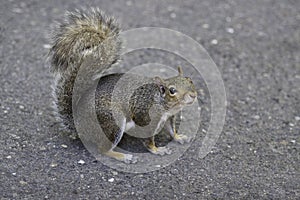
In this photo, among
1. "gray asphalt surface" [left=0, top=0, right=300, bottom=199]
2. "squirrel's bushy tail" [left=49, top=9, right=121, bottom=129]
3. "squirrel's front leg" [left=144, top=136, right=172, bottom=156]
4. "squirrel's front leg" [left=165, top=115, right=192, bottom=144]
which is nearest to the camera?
"gray asphalt surface" [left=0, top=0, right=300, bottom=199]

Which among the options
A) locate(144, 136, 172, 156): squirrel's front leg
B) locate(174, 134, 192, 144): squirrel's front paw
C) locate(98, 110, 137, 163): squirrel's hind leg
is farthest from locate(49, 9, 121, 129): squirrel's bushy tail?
locate(174, 134, 192, 144): squirrel's front paw

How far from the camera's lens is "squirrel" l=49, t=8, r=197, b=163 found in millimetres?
2615

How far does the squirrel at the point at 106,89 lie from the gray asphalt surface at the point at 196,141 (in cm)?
23

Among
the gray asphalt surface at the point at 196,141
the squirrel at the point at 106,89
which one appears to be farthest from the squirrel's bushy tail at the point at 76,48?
the gray asphalt surface at the point at 196,141

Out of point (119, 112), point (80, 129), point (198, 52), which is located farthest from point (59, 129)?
point (198, 52)

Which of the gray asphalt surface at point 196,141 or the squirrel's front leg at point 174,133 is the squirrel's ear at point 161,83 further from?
the gray asphalt surface at point 196,141

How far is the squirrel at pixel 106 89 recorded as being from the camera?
2615mm

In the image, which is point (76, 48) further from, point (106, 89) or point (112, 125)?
point (112, 125)

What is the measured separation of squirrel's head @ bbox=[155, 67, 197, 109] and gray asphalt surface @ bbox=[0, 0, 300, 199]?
14.2 inches

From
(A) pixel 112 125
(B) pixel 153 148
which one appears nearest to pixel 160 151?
(B) pixel 153 148

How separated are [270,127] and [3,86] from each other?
68.9 inches

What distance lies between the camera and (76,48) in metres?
2.64

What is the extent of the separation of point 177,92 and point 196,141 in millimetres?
469

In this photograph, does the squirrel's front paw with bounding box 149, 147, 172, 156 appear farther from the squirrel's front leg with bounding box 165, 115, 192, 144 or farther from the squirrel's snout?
the squirrel's snout
